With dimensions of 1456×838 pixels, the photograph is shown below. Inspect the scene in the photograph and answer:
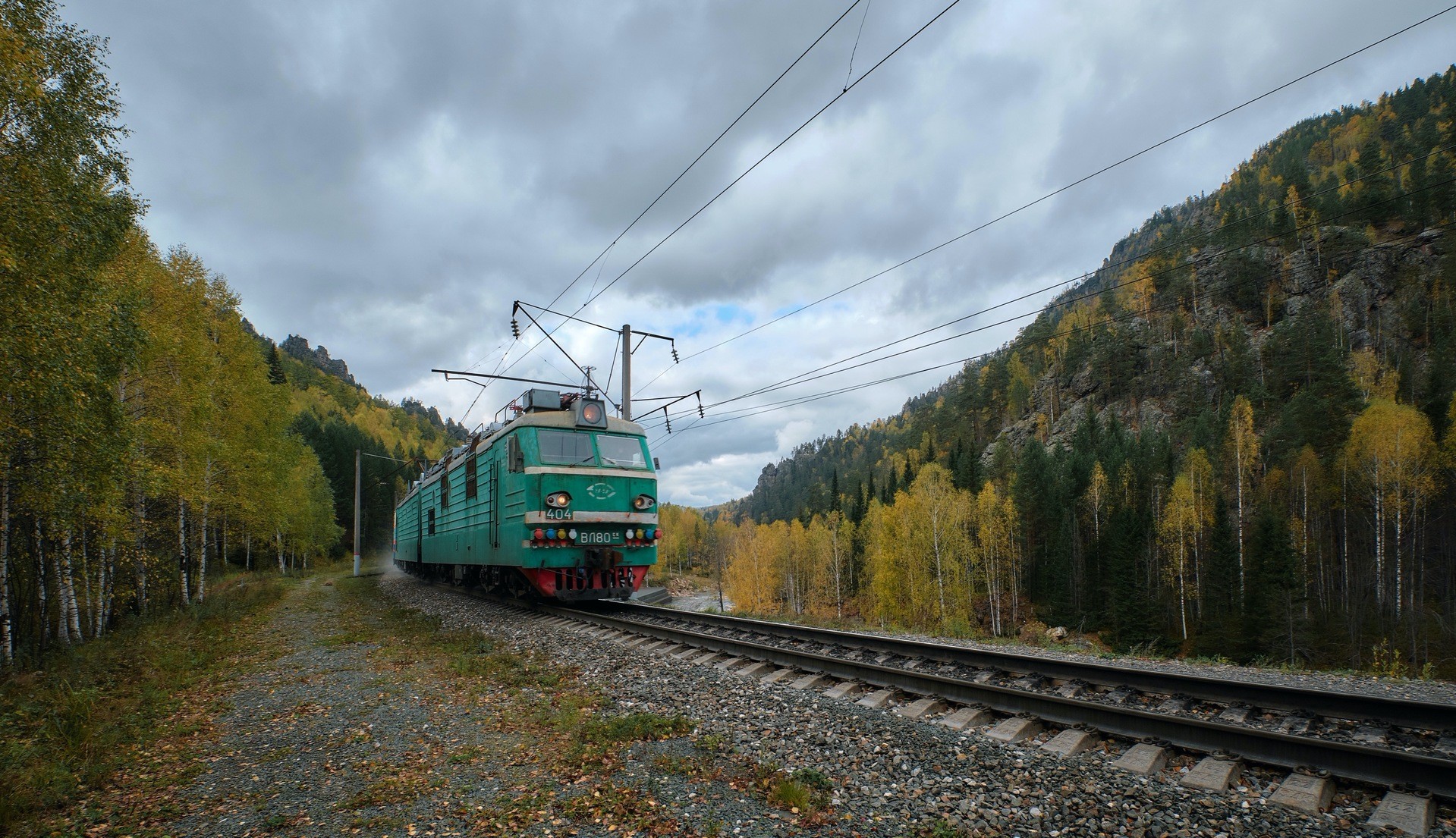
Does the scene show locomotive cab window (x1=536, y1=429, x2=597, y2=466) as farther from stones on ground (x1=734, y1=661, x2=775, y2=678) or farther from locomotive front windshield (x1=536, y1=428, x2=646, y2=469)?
stones on ground (x1=734, y1=661, x2=775, y2=678)

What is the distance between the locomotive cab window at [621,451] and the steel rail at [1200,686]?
6283mm

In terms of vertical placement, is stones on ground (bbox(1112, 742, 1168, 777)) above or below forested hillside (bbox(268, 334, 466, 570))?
below

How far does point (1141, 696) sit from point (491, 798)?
6.20m

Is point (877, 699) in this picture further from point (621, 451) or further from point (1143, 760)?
point (621, 451)

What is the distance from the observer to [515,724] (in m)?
6.25

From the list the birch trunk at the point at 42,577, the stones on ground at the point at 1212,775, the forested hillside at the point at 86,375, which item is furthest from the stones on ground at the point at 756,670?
the birch trunk at the point at 42,577

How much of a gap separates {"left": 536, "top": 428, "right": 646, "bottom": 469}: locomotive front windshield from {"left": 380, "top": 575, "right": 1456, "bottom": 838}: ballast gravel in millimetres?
7349

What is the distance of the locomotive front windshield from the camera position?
13.2m

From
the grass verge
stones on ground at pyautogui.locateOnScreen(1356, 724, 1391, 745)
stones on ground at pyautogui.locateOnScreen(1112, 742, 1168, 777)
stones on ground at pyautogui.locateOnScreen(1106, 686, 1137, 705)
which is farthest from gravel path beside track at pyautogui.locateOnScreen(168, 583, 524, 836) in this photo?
stones on ground at pyautogui.locateOnScreen(1356, 724, 1391, 745)

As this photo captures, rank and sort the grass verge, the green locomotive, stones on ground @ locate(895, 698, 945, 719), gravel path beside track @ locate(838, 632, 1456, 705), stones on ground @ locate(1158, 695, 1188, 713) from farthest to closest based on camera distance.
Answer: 1. the green locomotive
2. gravel path beside track @ locate(838, 632, 1456, 705)
3. stones on ground @ locate(895, 698, 945, 719)
4. stones on ground @ locate(1158, 695, 1188, 713)
5. the grass verge

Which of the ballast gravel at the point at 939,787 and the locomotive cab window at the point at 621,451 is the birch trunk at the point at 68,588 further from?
the ballast gravel at the point at 939,787

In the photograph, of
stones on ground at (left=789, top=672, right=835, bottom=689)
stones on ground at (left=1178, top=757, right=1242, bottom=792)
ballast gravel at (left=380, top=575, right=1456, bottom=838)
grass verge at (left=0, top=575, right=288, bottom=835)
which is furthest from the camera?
stones on ground at (left=789, top=672, right=835, bottom=689)

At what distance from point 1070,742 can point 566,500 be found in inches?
394

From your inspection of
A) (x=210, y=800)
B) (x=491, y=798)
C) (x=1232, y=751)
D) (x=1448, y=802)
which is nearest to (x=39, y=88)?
(x=210, y=800)
